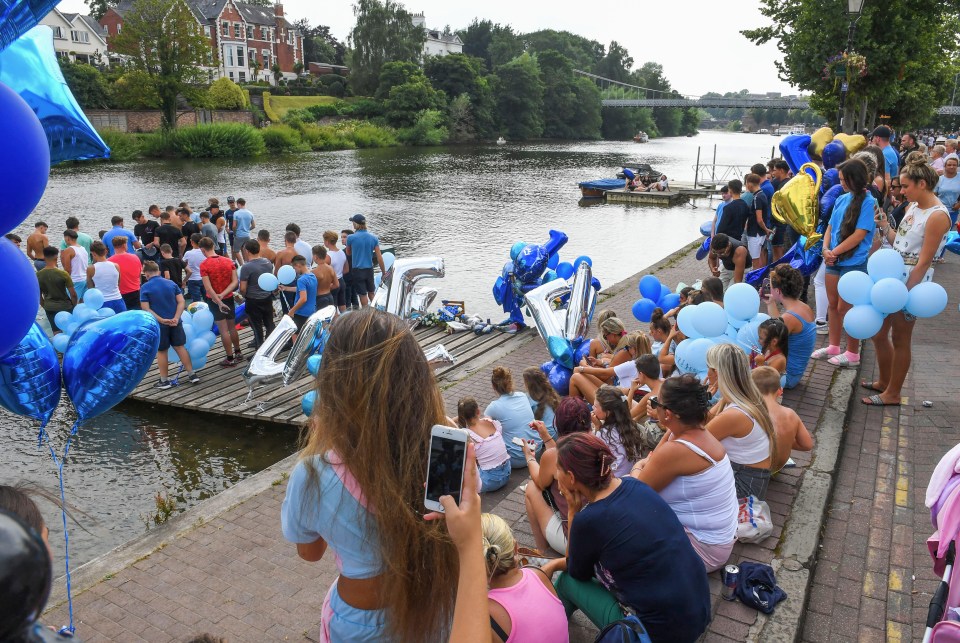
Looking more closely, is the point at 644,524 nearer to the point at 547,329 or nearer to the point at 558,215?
the point at 547,329

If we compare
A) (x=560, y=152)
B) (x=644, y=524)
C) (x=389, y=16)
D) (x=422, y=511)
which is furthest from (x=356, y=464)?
(x=389, y=16)

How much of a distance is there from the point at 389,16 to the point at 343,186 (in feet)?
158

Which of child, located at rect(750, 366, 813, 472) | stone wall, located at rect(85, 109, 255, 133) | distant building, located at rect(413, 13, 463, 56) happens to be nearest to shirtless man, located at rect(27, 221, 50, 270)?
child, located at rect(750, 366, 813, 472)

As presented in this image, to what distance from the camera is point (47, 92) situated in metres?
3.15

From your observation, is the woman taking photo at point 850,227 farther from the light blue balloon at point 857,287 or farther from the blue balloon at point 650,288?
the blue balloon at point 650,288

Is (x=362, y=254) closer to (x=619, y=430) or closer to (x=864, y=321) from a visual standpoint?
(x=619, y=430)

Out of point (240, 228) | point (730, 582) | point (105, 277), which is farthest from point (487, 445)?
point (240, 228)

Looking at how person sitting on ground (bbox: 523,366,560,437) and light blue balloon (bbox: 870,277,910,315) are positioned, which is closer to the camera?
light blue balloon (bbox: 870,277,910,315)

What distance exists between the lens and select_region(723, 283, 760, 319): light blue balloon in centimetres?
571

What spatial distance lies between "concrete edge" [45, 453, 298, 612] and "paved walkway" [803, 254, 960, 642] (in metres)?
4.02

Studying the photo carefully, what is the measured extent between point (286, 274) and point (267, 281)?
34 cm

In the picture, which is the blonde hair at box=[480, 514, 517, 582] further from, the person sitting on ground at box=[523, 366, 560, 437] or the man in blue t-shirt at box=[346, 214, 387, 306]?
the man in blue t-shirt at box=[346, 214, 387, 306]

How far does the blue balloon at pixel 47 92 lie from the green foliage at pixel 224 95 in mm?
54806

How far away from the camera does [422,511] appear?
A: 5.64 feet
